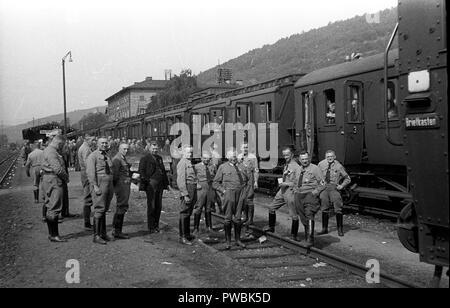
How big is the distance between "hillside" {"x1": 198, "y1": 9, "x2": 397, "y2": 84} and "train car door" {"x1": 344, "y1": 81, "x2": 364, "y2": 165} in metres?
60.6

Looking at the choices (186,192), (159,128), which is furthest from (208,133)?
(186,192)

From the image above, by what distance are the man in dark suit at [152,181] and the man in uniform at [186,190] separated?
3.34 ft

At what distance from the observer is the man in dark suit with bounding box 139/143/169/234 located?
980 centimetres

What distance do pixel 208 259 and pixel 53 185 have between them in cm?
332

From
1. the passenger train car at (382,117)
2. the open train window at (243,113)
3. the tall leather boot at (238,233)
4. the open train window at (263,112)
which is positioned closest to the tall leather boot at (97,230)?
the tall leather boot at (238,233)

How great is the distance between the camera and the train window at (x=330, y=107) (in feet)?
40.5

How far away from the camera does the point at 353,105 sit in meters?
11.7

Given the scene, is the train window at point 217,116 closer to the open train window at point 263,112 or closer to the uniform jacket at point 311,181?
the open train window at point 263,112

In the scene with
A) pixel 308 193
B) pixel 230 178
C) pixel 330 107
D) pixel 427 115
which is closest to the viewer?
pixel 427 115

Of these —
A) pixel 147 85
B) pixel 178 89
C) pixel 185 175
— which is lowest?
pixel 185 175

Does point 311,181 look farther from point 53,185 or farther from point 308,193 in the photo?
point 53,185

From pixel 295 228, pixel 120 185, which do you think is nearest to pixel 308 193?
pixel 295 228

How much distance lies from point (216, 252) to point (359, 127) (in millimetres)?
5403
